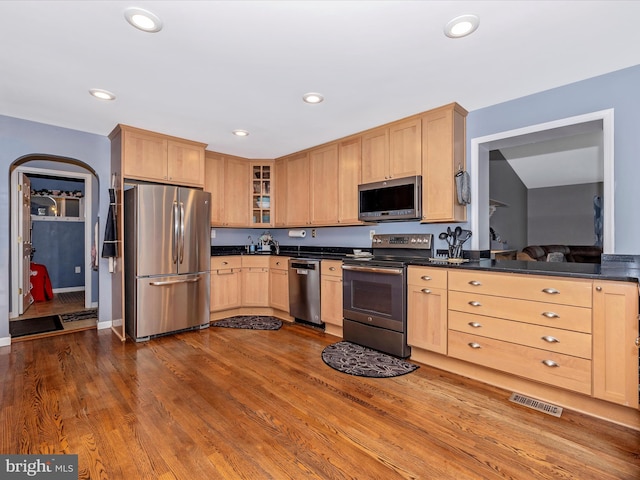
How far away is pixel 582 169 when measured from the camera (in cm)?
588

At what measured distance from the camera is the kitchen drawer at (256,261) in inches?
187

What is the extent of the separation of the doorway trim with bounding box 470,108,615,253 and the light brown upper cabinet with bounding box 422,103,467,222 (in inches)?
5.2

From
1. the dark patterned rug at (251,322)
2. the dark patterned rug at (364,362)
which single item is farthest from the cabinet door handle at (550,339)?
the dark patterned rug at (251,322)

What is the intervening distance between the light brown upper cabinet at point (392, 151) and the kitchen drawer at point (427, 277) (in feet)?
3.47

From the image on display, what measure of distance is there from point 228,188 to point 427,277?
332 cm

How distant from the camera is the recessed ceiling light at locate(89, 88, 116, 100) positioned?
9.34ft

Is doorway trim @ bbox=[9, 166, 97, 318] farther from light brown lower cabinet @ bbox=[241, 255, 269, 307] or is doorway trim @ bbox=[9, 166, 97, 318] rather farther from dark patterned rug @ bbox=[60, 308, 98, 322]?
light brown lower cabinet @ bbox=[241, 255, 269, 307]

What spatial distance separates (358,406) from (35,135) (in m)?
4.42

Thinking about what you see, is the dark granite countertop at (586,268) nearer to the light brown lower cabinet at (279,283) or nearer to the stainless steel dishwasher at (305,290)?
the stainless steel dishwasher at (305,290)

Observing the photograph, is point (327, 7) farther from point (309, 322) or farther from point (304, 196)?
point (309, 322)

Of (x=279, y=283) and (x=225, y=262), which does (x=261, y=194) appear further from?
(x=279, y=283)

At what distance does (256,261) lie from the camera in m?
4.76

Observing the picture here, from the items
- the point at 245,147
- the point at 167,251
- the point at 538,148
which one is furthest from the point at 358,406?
the point at 538,148

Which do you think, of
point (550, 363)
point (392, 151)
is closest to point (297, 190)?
point (392, 151)
